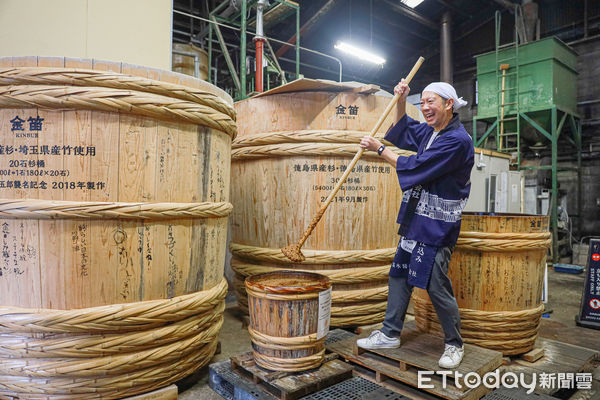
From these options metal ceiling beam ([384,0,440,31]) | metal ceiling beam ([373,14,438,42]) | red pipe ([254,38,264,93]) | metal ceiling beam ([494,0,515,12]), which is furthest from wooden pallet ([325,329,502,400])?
metal ceiling beam ([373,14,438,42])

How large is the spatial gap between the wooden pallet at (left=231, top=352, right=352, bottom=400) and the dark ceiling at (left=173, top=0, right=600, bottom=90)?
923 cm

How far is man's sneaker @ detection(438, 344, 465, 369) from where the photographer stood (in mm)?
2297

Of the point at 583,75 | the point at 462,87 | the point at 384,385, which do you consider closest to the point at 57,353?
the point at 384,385

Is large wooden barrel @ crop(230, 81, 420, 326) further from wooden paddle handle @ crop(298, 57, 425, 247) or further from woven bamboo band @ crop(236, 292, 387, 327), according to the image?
wooden paddle handle @ crop(298, 57, 425, 247)

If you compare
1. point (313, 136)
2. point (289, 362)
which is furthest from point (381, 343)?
point (313, 136)

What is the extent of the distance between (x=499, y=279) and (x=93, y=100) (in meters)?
2.94

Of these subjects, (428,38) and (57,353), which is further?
(428,38)

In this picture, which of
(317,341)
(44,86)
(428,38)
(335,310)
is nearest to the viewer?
(44,86)

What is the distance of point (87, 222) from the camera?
1.98 meters

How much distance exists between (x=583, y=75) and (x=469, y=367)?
42.5 ft

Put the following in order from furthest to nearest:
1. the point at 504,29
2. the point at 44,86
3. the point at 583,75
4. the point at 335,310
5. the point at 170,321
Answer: the point at 504,29, the point at 583,75, the point at 335,310, the point at 170,321, the point at 44,86

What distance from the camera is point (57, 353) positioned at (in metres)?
1.95

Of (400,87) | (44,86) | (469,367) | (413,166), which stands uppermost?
(400,87)

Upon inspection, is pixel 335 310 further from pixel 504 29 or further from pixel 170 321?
pixel 504 29
